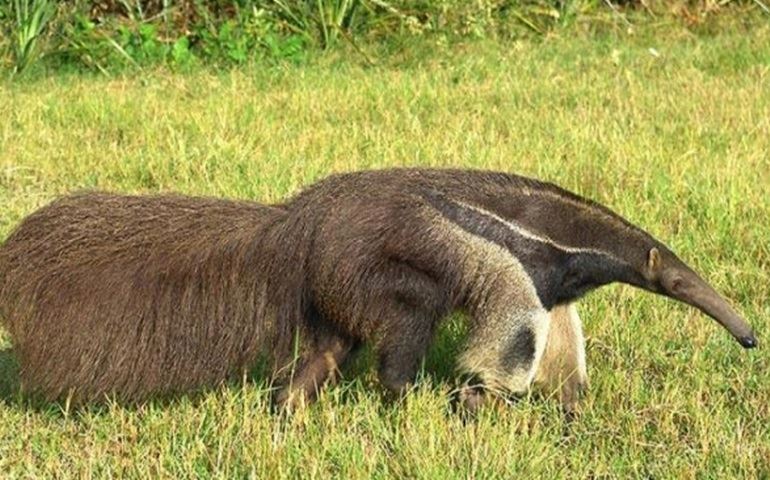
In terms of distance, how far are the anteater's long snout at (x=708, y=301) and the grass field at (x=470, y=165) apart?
1.10ft

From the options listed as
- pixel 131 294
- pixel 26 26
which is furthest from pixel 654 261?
pixel 26 26

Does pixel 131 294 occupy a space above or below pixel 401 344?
above

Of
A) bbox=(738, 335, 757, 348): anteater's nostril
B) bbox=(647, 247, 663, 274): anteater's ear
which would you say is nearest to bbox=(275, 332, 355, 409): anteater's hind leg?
bbox=(647, 247, 663, 274): anteater's ear

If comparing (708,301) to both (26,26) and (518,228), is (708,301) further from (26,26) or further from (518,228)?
(26,26)

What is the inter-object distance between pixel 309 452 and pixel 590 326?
1801mm

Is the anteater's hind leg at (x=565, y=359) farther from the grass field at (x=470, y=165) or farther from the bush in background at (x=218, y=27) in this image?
the bush in background at (x=218, y=27)

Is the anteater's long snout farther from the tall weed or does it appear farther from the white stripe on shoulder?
the tall weed

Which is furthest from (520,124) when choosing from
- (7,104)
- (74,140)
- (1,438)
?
(1,438)

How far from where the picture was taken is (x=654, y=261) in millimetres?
4867

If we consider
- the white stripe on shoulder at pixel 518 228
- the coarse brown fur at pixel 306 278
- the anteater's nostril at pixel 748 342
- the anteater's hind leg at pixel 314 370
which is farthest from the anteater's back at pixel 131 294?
the anteater's nostril at pixel 748 342

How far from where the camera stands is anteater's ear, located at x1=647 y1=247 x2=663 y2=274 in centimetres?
486

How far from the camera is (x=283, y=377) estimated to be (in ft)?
16.4

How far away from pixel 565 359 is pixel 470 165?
11.9 ft

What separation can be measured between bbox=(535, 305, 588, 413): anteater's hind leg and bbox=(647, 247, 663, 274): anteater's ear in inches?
14.2
